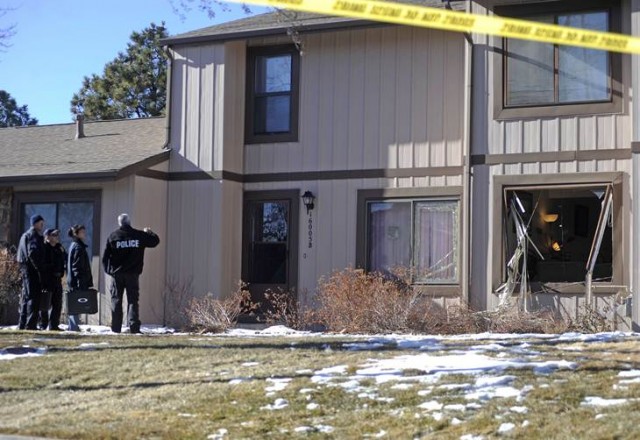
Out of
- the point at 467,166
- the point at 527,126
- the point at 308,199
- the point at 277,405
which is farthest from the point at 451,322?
the point at 277,405

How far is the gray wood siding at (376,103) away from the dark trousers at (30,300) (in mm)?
4491

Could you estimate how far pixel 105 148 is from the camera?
59.6ft

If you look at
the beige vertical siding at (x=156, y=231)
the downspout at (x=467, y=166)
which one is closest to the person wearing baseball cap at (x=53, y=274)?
the beige vertical siding at (x=156, y=231)

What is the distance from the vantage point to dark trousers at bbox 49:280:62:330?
14.2m

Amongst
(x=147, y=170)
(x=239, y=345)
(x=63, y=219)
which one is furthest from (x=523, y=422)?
(x=63, y=219)

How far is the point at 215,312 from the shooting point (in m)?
15.5

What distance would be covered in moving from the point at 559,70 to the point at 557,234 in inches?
166

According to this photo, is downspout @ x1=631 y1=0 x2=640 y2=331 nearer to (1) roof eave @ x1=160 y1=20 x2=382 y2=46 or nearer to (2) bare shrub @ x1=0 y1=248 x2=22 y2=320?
(1) roof eave @ x1=160 y1=20 x2=382 y2=46

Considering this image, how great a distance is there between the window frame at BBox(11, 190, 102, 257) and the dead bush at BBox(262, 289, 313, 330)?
3174 mm

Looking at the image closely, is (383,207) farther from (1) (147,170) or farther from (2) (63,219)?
(2) (63,219)

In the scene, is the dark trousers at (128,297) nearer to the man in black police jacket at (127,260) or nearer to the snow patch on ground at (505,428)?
the man in black police jacket at (127,260)

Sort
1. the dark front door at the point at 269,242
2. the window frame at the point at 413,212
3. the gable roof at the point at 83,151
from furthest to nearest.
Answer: the gable roof at the point at 83,151
the dark front door at the point at 269,242
the window frame at the point at 413,212

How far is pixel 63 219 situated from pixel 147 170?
196 cm

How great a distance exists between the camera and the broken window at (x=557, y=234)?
14102 mm
